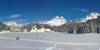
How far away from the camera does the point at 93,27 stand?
17838 cm

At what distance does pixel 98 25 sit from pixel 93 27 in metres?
6.79

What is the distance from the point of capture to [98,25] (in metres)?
183
